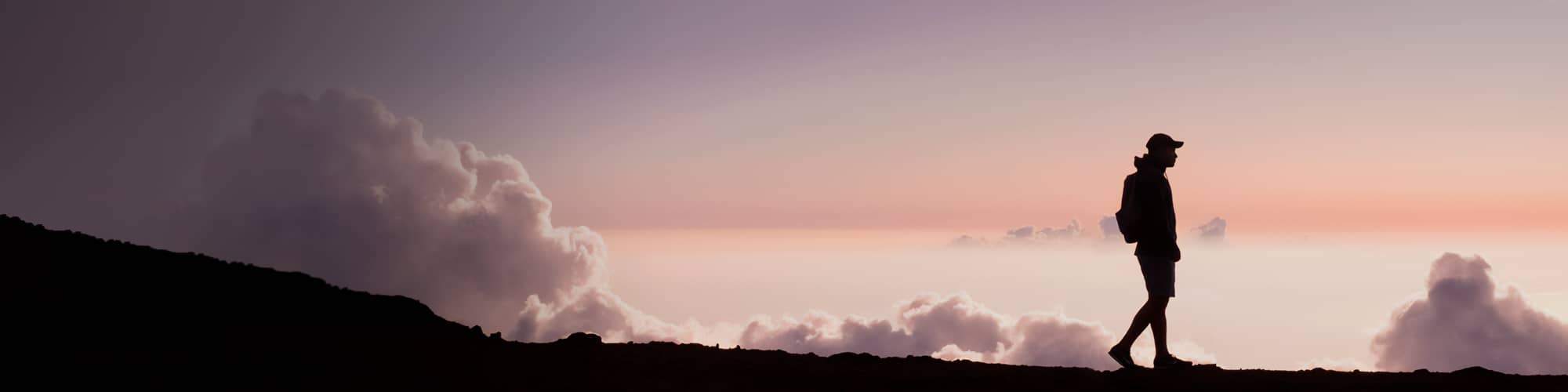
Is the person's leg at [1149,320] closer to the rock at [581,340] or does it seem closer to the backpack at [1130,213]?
the backpack at [1130,213]

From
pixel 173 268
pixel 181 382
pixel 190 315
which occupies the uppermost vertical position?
pixel 173 268

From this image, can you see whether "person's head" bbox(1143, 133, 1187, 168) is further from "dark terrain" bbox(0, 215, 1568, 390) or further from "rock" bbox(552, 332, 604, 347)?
"rock" bbox(552, 332, 604, 347)

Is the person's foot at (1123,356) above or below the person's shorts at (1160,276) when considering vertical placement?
below

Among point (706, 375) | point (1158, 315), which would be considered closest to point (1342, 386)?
point (1158, 315)

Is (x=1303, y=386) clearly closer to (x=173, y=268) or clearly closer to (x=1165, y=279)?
(x=1165, y=279)

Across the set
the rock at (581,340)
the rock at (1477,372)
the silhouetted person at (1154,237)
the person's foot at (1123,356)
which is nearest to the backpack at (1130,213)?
the silhouetted person at (1154,237)

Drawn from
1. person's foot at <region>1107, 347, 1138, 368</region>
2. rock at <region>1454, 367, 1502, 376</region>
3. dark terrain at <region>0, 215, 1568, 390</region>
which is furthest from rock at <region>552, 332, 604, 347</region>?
rock at <region>1454, 367, 1502, 376</region>

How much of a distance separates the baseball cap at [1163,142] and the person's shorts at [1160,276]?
1134mm

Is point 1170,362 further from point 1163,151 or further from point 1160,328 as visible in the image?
point 1163,151

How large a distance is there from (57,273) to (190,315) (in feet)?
13.3

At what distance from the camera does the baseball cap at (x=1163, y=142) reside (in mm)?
10195

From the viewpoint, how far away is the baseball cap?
33.4ft

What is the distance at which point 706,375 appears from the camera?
9.54 meters

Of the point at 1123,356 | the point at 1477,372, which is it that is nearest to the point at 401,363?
the point at 1123,356
